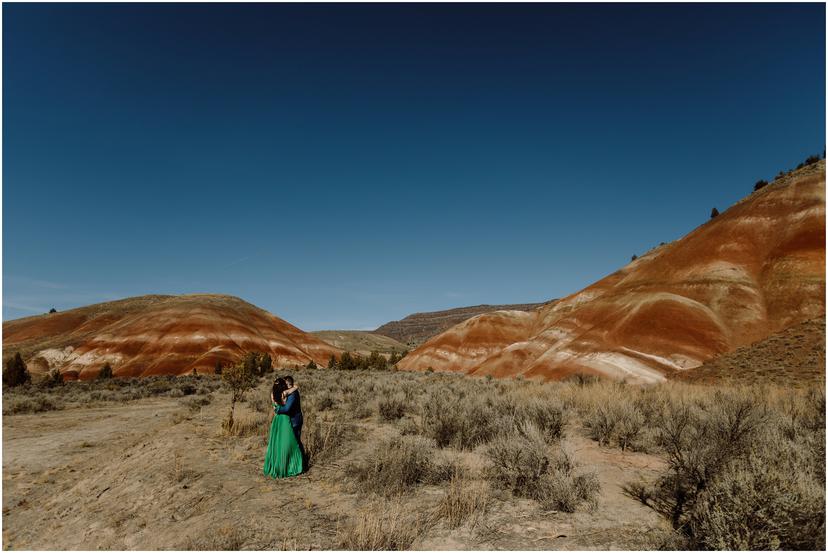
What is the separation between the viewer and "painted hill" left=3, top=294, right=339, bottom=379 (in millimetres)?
52875

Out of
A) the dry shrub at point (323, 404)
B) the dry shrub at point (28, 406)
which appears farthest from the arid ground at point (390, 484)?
the dry shrub at point (28, 406)

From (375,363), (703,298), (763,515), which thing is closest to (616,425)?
(763,515)

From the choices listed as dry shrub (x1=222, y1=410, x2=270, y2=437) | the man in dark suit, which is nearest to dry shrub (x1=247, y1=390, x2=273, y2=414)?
dry shrub (x1=222, y1=410, x2=270, y2=437)

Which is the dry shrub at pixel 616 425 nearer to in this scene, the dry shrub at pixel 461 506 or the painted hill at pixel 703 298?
the dry shrub at pixel 461 506

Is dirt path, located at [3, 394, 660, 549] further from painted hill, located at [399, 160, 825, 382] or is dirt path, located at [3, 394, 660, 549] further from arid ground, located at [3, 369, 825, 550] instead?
painted hill, located at [399, 160, 825, 382]

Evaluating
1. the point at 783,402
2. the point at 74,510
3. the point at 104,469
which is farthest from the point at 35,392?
the point at 783,402

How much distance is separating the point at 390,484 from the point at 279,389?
3116 millimetres

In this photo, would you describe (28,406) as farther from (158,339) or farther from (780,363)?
(158,339)

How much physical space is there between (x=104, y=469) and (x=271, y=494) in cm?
563

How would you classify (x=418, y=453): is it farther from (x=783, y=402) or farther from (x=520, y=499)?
(x=783, y=402)

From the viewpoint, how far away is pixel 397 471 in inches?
288

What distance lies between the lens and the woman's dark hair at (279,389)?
864cm

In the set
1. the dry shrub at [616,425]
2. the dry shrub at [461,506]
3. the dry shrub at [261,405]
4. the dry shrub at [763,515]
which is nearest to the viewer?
the dry shrub at [763,515]

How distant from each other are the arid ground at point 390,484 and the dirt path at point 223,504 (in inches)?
1.1
